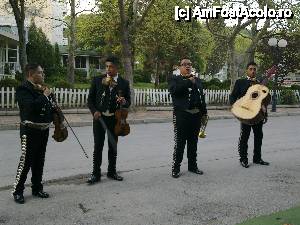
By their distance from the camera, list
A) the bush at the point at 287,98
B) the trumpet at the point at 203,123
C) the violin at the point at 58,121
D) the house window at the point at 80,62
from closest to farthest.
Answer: the violin at the point at 58,121 → the trumpet at the point at 203,123 → the bush at the point at 287,98 → the house window at the point at 80,62

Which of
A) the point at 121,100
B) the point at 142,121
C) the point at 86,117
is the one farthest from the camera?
the point at 86,117

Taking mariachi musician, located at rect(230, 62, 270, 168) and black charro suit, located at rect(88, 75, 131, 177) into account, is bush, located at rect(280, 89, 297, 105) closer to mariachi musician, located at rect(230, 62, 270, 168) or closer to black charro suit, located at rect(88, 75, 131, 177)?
mariachi musician, located at rect(230, 62, 270, 168)

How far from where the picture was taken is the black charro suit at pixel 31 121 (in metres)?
5.62

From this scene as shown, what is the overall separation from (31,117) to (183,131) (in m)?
2.48

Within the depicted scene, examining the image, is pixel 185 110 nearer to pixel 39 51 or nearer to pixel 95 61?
pixel 39 51

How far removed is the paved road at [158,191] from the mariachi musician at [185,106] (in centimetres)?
55

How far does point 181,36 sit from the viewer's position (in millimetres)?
33000

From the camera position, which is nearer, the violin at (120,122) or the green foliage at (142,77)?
the violin at (120,122)

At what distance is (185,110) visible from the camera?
7.10 m

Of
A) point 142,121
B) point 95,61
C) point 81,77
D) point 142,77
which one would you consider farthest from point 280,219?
point 95,61

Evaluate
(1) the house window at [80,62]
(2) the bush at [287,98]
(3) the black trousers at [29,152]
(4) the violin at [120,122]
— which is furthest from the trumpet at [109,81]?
(1) the house window at [80,62]

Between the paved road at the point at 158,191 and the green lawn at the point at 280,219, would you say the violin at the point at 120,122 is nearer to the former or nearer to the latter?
the paved road at the point at 158,191

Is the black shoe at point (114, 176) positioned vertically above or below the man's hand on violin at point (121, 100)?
below

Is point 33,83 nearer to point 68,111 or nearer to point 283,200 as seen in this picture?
point 283,200
